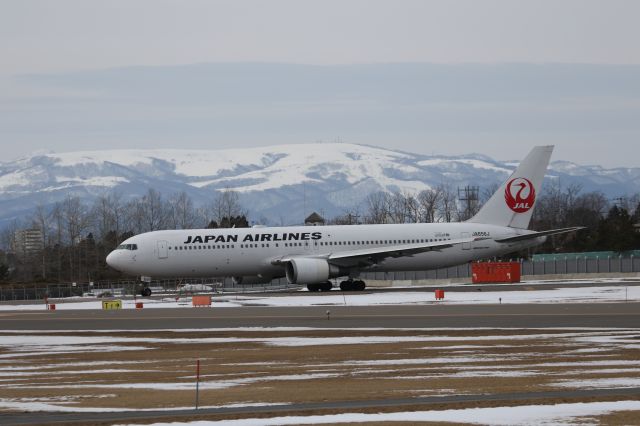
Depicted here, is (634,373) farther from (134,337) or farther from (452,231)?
(452,231)

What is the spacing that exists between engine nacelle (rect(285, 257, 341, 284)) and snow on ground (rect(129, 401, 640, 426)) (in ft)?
158

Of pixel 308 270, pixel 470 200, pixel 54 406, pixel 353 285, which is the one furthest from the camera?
pixel 470 200

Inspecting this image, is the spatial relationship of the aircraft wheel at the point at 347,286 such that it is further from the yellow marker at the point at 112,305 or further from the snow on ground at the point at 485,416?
the snow on ground at the point at 485,416

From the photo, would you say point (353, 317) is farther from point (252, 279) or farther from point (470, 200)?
point (470, 200)

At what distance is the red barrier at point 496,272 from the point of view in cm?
7831

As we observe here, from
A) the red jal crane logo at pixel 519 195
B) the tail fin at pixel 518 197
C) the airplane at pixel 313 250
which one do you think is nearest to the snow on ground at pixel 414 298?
the airplane at pixel 313 250

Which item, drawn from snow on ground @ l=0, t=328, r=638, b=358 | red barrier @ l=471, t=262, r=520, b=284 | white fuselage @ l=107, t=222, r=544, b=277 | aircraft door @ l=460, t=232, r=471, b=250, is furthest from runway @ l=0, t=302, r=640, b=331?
red barrier @ l=471, t=262, r=520, b=284

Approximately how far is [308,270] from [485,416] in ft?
161

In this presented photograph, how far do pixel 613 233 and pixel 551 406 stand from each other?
299 feet

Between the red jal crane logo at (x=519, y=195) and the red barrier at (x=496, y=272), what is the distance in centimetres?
456

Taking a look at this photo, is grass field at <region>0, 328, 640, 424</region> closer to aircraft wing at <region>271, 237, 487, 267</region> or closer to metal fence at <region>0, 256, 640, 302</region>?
aircraft wing at <region>271, 237, 487, 267</region>

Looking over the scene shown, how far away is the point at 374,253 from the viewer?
70.4 metres

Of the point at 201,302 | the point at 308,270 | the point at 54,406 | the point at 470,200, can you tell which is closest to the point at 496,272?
the point at 308,270

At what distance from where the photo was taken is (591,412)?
20.5 m
